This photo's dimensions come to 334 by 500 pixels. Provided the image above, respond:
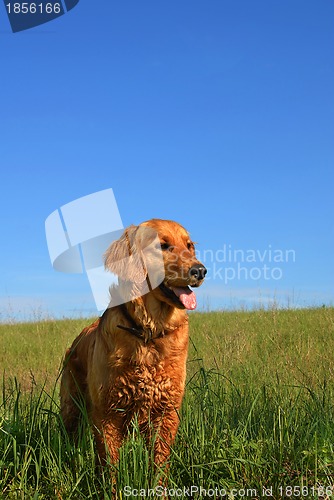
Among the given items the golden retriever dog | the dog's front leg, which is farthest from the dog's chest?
the dog's front leg

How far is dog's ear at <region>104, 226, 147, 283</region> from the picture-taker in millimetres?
4047

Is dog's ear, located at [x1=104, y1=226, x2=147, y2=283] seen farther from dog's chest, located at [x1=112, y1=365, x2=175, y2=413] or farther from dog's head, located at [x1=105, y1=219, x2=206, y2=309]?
dog's chest, located at [x1=112, y1=365, x2=175, y2=413]

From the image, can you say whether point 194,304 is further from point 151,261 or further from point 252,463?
point 252,463

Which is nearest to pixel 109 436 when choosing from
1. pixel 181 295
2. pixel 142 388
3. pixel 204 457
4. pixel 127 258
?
pixel 142 388

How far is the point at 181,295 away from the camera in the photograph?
391 cm

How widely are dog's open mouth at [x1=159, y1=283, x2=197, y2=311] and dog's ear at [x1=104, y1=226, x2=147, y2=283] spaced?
214 millimetres

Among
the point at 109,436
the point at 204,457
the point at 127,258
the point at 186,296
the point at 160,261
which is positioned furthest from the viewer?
the point at 127,258

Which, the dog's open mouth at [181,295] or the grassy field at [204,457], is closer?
the grassy field at [204,457]

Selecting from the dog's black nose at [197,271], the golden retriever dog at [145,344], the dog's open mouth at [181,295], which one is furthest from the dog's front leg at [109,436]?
the dog's black nose at [197,271]

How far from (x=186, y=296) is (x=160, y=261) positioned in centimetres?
37

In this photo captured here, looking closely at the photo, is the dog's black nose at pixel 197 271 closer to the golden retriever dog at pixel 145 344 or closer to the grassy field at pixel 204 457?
the golden retriever dog at pixel 145 344

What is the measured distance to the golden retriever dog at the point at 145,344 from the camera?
3.81m

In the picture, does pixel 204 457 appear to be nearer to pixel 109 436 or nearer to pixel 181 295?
pixel 109 436

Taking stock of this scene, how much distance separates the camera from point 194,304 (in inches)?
152
